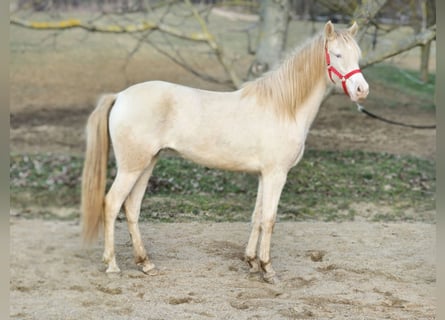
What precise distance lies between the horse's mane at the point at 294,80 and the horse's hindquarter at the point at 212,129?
8cm

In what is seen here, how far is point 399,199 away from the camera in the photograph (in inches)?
240

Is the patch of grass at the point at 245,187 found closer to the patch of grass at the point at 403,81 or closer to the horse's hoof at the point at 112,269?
the horse's hoof at the point at 112,269

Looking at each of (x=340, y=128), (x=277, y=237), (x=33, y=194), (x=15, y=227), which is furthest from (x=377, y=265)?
(x=340, y=128)

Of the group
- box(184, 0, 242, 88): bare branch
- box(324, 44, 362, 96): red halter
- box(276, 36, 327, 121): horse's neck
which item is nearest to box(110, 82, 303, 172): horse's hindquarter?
box(276, 36, 327, 121): horse's neck

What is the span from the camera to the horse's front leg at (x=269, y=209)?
3674 mm

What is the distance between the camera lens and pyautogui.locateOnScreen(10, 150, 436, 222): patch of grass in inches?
186

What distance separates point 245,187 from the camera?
597cm

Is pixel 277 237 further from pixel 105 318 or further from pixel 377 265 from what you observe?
pixel 105 318

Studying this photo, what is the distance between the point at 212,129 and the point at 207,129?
1.2 inches

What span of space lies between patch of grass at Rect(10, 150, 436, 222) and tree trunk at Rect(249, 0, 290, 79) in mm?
1193

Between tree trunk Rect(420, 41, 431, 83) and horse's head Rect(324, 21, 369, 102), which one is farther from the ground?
horse's head Rect(324, 21, 369, 102)

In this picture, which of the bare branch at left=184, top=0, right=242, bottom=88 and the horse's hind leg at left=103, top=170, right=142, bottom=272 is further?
the bare branch at left=184, top=0, right=242, bottom=88

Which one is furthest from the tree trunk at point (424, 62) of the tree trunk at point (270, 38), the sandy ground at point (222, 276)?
the sandy ground at point (222, 276)

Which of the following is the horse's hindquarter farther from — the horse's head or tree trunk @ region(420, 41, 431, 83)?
tree trunk @ region(420, 41, 431, 83)
